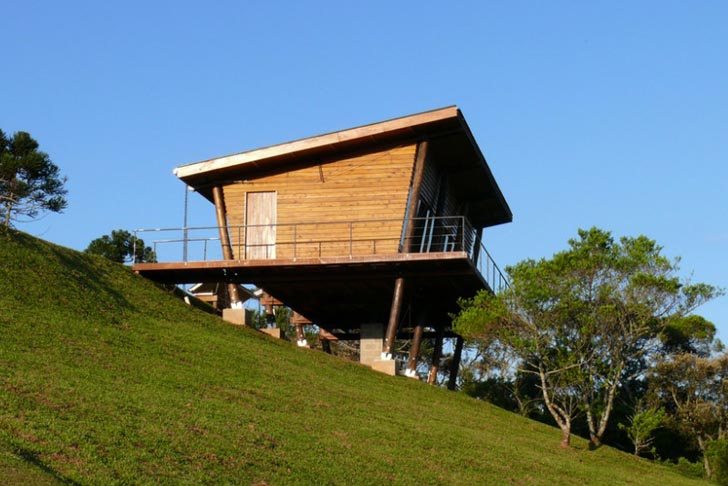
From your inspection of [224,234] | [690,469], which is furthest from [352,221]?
[690,469]

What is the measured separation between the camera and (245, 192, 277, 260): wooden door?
3562 cm

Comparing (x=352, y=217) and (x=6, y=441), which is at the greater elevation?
(x=352, y=217)

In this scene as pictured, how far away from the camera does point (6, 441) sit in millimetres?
15945

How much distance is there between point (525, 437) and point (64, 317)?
37.7 ft

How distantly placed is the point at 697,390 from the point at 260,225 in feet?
49.0

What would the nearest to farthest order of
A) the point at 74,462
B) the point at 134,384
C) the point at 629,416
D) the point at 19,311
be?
the point at 74,462, the point at 134,384, the point at 19,311, the point at 629,416

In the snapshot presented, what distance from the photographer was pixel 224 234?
36.0 metres

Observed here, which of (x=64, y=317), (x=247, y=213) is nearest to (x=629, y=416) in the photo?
(x=247, y=213)

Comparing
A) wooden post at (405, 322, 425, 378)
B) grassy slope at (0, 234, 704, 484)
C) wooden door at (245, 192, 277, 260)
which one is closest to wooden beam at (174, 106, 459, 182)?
wooden door at (245, 192, 277, 260)

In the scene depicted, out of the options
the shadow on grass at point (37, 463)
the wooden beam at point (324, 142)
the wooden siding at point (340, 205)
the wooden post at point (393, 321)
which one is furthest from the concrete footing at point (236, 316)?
the shadow on grass at point (37, 463)

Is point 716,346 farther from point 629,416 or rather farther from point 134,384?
point 134,384

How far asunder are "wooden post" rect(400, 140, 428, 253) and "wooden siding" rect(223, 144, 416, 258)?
20 cm

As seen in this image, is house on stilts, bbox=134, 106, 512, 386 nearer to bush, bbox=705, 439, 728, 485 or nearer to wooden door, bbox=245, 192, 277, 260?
wooden door, bbox=245, 192, 277, 260

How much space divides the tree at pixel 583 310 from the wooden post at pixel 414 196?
3325mm
